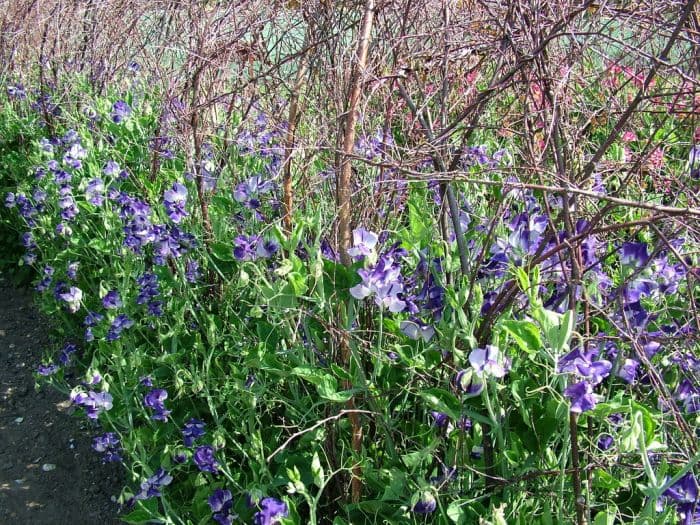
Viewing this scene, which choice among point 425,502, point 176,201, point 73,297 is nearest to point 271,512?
point 425,502

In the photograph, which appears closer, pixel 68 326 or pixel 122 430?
pixel 122 430

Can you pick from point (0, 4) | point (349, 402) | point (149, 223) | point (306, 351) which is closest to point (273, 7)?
point (149, 223)

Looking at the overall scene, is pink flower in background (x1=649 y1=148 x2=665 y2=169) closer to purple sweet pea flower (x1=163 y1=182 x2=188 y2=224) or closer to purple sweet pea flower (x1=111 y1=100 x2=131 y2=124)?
purple sweet pea flower (x1=163 y1=182 x2=188 y2=224)

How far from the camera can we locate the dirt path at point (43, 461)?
2.55m

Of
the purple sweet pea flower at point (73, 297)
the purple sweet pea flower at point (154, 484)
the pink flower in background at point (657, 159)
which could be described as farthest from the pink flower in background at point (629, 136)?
the purple sweet pea flower at point (73, 297)

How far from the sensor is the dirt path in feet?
8.38

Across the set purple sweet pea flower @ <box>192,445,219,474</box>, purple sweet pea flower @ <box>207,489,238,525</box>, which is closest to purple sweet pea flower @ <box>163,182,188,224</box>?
purple sweet pea flower @ <box>192,445,219,474</box>

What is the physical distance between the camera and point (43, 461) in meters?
2.78

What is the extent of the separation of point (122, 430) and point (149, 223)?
661mm

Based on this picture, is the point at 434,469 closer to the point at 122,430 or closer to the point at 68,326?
the point at 122,430

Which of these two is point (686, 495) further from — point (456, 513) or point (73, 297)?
point (73, 297)

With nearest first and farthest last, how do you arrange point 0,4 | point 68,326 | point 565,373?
point 565,373 < point 68,326 < point 0,4

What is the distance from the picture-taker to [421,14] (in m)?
2.29

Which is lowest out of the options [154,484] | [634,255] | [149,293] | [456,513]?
[154,484]
